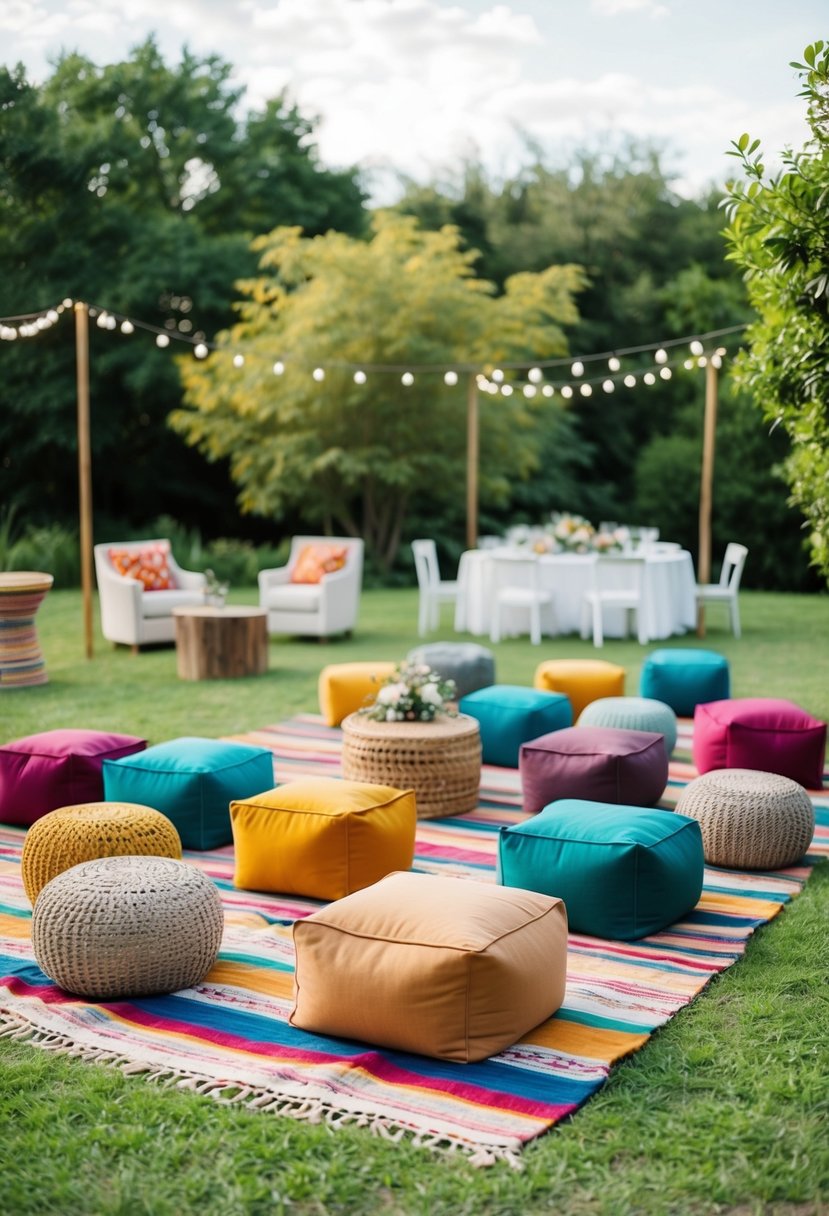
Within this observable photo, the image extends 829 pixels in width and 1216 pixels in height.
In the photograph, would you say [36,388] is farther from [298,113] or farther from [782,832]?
[782,832]

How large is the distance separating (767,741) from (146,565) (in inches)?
251

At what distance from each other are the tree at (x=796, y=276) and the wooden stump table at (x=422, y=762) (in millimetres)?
2324

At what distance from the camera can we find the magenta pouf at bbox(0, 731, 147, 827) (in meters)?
5.27

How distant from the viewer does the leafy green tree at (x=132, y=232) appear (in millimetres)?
16391

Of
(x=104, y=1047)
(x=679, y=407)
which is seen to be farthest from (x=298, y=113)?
(x=104, y=1047)

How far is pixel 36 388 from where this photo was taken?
16.8 meters

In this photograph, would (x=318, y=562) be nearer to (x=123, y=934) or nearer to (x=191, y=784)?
(x=191, y=784)

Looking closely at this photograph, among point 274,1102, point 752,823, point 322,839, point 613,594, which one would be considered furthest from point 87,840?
point 613,594

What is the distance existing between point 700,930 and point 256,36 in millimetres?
15267

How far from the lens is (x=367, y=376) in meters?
15.9

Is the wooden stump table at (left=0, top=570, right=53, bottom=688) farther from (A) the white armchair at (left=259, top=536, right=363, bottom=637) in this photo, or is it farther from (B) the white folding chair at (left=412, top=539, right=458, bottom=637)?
(B) the white folding chair at (left=412, top=539, right=458, bottom=637)

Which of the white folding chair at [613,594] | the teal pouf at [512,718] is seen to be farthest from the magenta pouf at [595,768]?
the white folding chair at [613,594]

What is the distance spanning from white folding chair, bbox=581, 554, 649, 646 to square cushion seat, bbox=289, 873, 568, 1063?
744 centimetres

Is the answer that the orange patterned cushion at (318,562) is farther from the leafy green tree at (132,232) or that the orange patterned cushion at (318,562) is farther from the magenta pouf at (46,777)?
the magenta pouf at (46,777)
